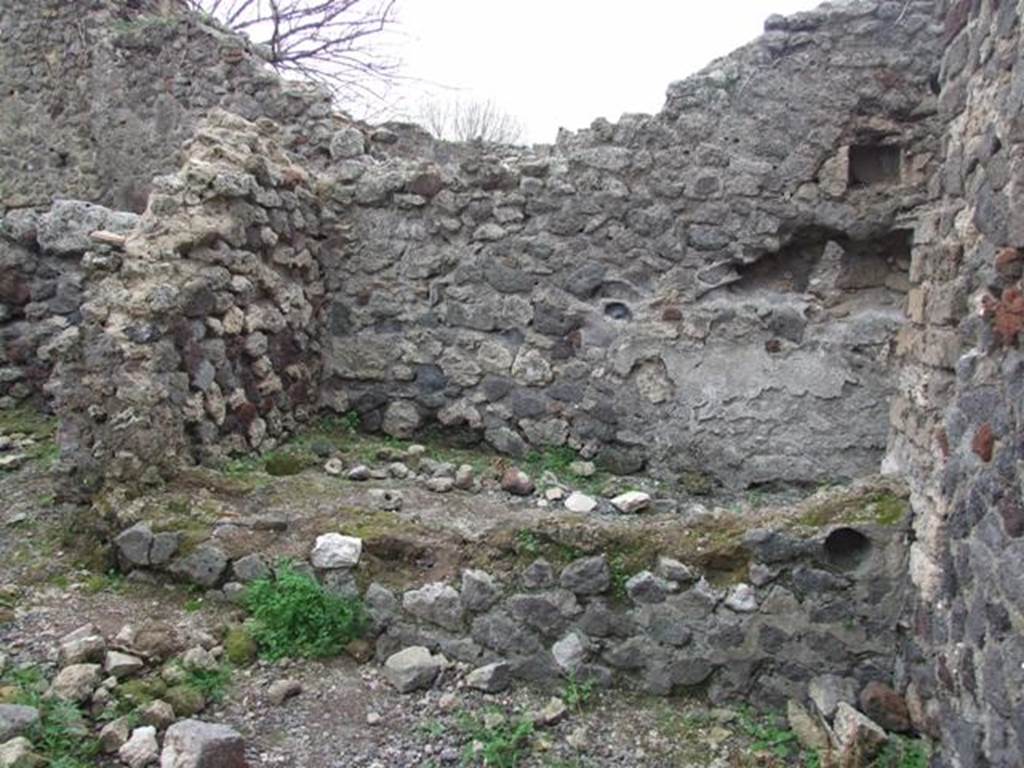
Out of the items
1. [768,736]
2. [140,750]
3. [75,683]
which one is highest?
[75,683]

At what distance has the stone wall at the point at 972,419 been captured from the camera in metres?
2.39

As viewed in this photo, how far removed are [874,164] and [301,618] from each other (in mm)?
3223

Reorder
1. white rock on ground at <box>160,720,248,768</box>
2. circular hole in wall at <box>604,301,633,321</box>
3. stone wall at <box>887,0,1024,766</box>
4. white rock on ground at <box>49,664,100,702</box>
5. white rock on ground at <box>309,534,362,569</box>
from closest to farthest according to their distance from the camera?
stone wall at <box>887,0,1024,766</box> < white rock on ground at <box>160,720,248,768</box> < white rock on ground at <box>49,664,100,702</box> < white rock on ground at <box>309,534,362,569</box> < circular hole in wall at <box>604,301,633,321</box>

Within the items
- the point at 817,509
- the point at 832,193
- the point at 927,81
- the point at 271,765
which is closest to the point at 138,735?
the point at 271,765

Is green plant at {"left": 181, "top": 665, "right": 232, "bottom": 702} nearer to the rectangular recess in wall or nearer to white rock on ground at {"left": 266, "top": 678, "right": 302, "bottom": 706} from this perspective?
white rock on ground at {"left": 266, "top": 678, "right": 302, "bottom": 706}

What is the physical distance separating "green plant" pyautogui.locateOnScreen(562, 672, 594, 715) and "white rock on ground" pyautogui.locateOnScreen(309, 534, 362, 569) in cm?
85

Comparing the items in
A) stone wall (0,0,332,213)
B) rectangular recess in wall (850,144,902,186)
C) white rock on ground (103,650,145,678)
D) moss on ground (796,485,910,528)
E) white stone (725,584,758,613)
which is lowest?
white rock on ground (103,650,145,678)

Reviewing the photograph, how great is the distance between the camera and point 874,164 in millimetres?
4410

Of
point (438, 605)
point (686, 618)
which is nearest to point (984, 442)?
point (686, 618)

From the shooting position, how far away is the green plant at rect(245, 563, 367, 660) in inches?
126

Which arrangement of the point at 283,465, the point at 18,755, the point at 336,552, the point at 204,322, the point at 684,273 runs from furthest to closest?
the point at 684,273 → the point at 283,465 → the point at 204,322 → the point at 336,552 → the point at 18,755

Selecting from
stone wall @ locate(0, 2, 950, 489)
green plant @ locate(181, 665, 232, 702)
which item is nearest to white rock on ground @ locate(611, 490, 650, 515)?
stone wall @ locate(0, 2, 950, 489)

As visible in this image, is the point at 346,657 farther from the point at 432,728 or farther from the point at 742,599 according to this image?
the point at 742,599

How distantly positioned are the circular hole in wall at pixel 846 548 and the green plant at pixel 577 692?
0.90m
